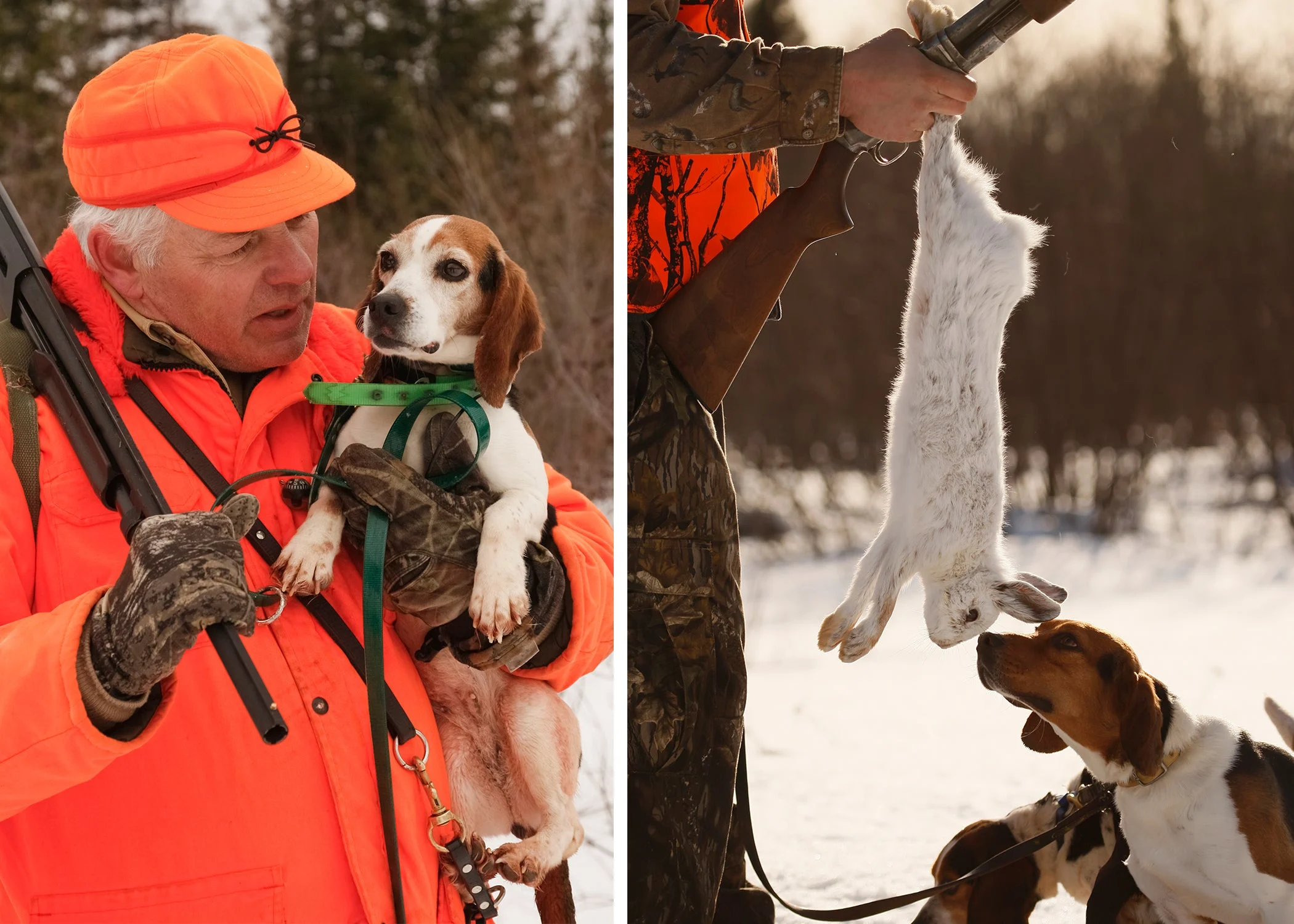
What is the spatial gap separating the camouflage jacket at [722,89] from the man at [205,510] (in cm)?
47

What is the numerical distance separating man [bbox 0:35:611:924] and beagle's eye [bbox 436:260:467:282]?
0.59 feet

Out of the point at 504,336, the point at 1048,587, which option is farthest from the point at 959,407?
the point at 504,336

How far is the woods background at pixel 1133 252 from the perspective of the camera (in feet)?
7.54

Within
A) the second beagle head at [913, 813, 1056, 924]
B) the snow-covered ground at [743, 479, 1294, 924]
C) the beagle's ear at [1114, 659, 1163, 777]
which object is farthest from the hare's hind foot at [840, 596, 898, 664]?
the second beagle head at [913, 813, 1056, 924]

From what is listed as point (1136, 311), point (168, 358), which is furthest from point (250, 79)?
point (1136, 311)

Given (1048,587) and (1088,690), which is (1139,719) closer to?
(1088,690)

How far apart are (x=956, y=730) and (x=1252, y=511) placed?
1070 millimetres

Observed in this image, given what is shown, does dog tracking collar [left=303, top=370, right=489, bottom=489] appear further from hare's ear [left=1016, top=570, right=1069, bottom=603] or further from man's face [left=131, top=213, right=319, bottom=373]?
hare's ear [left=1016, top=570, right=1069, bottom=603]

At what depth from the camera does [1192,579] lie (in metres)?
2.93

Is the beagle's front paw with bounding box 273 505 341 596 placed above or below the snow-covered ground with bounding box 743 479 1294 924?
above

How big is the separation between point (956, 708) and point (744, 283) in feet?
4.59

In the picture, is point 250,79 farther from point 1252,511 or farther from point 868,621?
point 1252,511

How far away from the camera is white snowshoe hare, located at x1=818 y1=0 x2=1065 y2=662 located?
169 centimetres

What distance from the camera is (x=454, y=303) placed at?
1.62 meters
